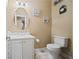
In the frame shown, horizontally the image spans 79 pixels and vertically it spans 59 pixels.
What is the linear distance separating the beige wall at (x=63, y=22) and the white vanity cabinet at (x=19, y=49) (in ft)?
2.98

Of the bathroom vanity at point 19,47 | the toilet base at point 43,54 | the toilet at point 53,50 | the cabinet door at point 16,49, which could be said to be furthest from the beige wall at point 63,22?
the cabinet door at point 16,49

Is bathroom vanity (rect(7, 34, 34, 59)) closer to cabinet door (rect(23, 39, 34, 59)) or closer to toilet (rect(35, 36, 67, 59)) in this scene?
cabinet door (rect(23, 39, 34, 59))

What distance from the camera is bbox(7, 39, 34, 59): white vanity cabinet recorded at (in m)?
2.94

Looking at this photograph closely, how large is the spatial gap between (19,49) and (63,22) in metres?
1.37

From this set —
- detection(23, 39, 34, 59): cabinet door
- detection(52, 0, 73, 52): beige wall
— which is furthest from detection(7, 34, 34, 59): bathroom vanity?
detection(52, 0, 73, 52): beige wall

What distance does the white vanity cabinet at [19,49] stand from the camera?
2943 millimetres

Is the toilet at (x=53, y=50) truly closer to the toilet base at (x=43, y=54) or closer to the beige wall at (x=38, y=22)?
the toilet base at (x=43, y=54)

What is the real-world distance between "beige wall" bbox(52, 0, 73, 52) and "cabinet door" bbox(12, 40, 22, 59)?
118cm

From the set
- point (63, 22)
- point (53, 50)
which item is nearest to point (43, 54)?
point (53, 50)

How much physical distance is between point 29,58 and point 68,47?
3.49 feet

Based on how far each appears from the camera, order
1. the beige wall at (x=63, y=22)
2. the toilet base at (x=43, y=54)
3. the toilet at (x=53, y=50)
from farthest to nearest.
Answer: the toilet base at (x=43, y=54) < the toilet at (x=53, y=50) < the beige wall at (x=63, y=22)

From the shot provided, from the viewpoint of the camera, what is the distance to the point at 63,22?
3.16m

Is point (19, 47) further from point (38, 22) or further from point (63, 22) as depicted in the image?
point (63, 22)
